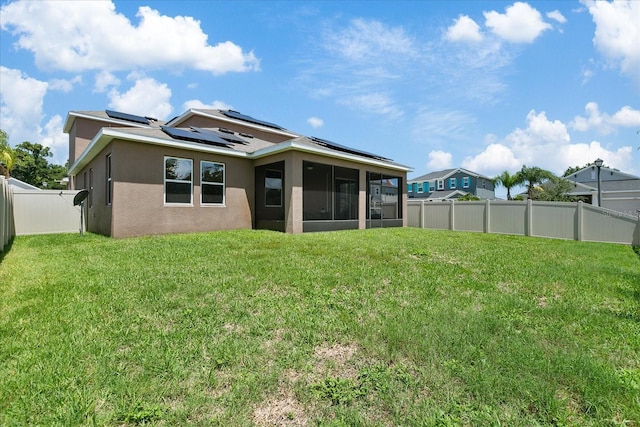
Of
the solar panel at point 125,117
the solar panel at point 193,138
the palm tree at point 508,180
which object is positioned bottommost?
the solar panel at point 193,138

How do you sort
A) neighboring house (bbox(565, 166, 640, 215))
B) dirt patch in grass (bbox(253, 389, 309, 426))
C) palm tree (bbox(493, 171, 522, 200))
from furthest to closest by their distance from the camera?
1. palm tree (bbox(493, 171, 522, 200))
2. neighboring house (bbox(565, 166, 640, 215))
3. dirt patch in grass (bbox(253, 389, 309, 426))

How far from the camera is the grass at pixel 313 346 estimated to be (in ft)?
7.38

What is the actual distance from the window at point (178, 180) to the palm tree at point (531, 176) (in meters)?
30.5

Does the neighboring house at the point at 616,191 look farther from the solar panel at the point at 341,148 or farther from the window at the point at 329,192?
the window at the point at 329,192

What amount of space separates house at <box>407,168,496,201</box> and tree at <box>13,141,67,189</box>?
140 feet

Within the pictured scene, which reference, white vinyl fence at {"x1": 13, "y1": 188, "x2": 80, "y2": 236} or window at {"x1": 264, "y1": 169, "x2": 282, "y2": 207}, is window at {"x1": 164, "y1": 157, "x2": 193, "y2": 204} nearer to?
window at {"x1": 264, "y1": 169, "x2": 282, "y2": 207}

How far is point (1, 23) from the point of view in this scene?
917cm

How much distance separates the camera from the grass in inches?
88.6

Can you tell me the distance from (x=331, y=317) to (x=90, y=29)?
39.6ft

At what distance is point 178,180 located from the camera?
10.9 metres

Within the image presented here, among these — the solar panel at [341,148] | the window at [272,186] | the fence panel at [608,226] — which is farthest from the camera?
the solar panel at [341,148]

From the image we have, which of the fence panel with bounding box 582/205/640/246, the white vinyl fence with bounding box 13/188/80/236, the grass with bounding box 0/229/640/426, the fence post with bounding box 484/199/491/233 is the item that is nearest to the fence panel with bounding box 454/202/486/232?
the fence post with bounding box 484/199/491/233

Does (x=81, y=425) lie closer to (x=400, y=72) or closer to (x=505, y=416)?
(x=505, y=416)

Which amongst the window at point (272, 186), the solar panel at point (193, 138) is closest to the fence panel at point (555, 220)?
the window at point (272, 186)
